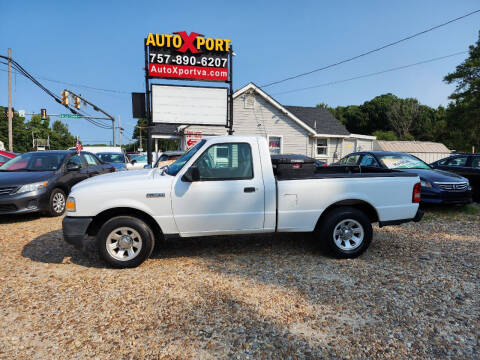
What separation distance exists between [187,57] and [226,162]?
983cm

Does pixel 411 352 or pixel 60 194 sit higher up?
pixel 60 194

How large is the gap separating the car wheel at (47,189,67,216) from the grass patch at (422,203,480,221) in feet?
28.1

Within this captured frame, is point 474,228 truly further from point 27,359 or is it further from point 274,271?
point 27,359

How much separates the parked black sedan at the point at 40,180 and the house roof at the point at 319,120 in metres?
17.9

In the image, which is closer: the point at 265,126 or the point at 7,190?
the point at 7,190

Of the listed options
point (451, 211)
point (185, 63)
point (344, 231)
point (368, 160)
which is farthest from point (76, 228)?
point (185, 63)

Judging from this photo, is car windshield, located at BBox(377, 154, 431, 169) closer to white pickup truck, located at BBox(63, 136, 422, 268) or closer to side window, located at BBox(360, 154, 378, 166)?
side window, located at BBox(360, 154, 378, 166)

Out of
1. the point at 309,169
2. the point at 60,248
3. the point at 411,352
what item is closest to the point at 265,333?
the point at 411,352

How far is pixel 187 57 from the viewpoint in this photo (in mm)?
12242

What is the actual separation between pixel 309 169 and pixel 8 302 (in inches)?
155

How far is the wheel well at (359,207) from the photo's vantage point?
4195mm

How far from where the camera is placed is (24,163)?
7.12 m

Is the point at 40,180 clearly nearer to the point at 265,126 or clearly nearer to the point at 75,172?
the point at 75,172

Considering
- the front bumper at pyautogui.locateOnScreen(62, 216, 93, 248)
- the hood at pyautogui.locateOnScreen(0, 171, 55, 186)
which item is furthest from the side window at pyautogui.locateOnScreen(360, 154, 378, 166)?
the hood at pyautogui.locateOnScreen(0, 171, 55, 186)
